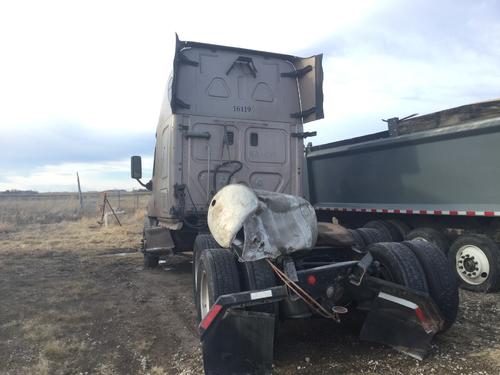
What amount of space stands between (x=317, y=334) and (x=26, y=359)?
2.73 m

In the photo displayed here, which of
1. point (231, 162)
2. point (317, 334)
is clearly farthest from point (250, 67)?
point (317, 334)

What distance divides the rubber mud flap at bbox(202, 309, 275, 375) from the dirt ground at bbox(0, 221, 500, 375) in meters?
0.37

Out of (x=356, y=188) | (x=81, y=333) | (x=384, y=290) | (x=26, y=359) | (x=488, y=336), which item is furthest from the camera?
(x=356, y=188)

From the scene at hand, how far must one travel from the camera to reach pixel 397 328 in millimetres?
3648

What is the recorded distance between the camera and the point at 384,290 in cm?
364

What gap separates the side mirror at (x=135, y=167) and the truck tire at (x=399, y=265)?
5.75 m

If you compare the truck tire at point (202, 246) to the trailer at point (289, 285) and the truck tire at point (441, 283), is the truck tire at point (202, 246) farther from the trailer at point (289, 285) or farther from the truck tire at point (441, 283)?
the truck tire at point (441, 283)

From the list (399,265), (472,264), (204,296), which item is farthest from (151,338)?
(472,264)

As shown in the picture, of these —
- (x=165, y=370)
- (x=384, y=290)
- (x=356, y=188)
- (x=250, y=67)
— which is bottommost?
(x=165, y=370)

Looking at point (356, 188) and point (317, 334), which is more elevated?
point (356, 188)

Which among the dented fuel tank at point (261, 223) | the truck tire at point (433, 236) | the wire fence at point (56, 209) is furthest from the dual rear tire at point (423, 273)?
the wire fence at point (56, 209)

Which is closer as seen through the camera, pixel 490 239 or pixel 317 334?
pixel 317 334

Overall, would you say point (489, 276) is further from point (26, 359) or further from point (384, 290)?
point (26, 359)

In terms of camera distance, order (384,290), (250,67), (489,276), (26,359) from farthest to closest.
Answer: (250,67), (489,276), (26,359), (384,290)
